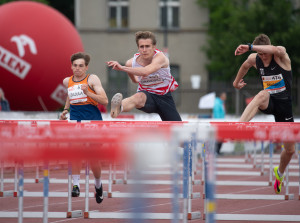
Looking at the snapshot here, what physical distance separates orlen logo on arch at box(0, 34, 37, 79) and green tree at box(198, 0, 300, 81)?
19.8m

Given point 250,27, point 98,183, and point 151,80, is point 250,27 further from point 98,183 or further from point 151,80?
point 98,183

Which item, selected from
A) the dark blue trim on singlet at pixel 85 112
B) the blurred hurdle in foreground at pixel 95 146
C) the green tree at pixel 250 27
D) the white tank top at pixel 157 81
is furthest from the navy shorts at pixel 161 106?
the green tree at pixel 250 27

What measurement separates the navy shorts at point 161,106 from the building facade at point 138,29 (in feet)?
94.1

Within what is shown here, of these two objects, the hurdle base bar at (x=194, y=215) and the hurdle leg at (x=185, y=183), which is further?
the hurdle base bar at (x=194, y=215)

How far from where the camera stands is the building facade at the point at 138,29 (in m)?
37.7

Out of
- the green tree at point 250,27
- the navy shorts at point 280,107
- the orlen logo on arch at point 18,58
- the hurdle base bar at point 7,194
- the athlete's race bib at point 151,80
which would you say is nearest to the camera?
the athlete's race bib at point 151,80

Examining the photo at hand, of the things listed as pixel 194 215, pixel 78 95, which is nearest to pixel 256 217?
pixel 194 215

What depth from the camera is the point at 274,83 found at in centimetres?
899

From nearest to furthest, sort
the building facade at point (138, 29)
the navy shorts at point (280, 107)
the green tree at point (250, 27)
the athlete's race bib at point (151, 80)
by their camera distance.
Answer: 1. the athlete's race bib at point (151, 80)
2. the navy shorts at point (280, 107)
3. the green tree at point (250, 27)
4. the building facade at point (138, 29)

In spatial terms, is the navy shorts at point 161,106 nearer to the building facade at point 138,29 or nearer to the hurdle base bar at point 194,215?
the hurdle base bar at point 194,215

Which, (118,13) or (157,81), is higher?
(118,13)

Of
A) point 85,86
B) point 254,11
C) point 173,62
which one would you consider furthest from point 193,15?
point 85,86

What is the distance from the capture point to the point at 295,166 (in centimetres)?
1591

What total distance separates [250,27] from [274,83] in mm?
25050
